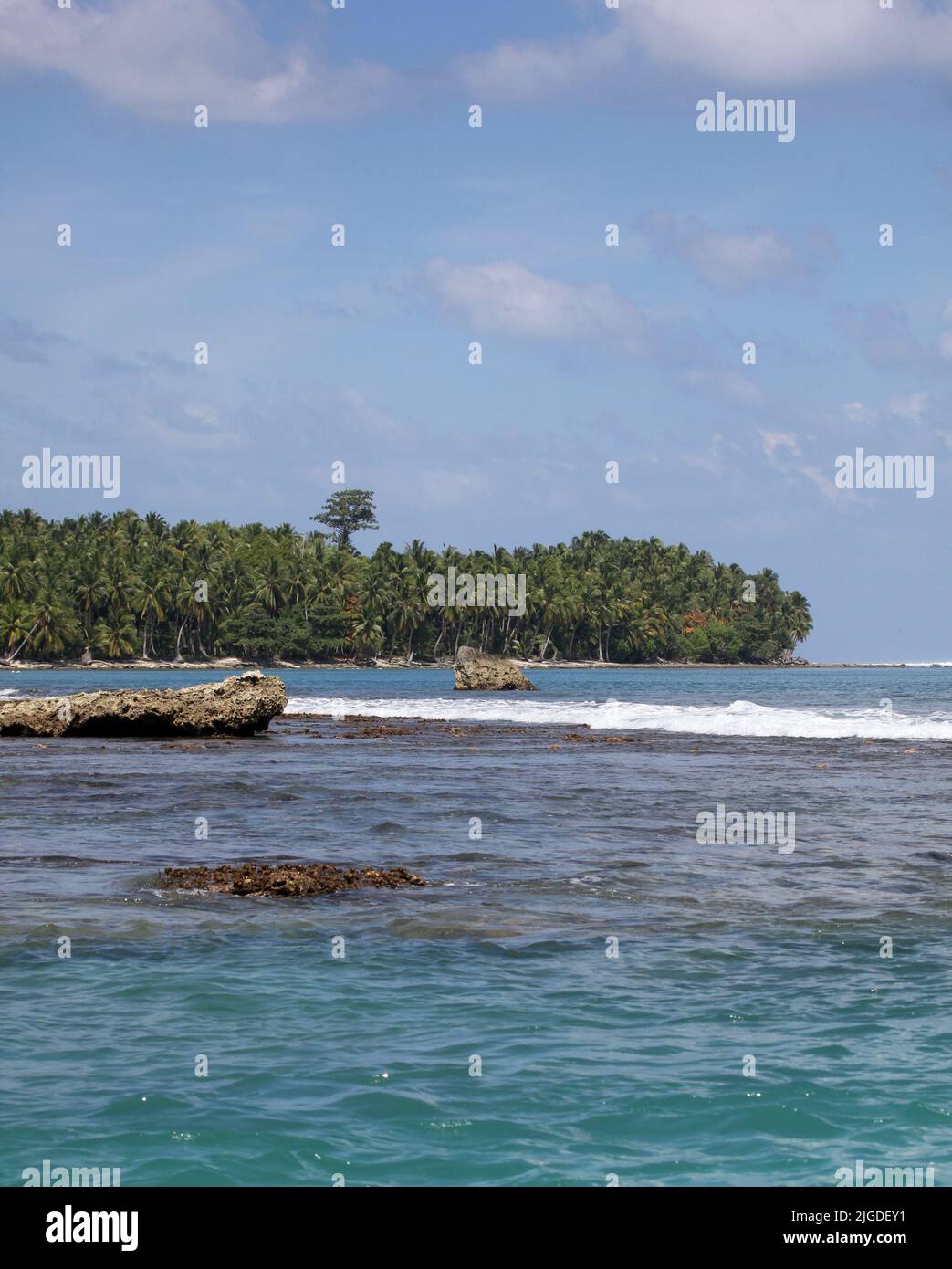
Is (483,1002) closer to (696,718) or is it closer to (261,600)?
(696,718)

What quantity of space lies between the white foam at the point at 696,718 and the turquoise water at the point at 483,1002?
72.1ft

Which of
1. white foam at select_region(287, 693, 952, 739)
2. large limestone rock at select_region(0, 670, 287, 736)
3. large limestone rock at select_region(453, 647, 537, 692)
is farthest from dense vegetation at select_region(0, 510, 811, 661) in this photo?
large limestone rock at select_region(0, 670, 287, 736)

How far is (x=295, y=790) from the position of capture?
2259 centimetres

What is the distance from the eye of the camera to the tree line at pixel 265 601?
518 feet

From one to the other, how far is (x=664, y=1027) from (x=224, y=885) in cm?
580

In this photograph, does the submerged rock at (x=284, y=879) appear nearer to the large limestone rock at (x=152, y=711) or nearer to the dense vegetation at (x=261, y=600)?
the large limestone rock at (x=152, y=711)

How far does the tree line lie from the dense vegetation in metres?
0.21

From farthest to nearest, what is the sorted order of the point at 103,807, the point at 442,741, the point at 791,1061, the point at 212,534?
the point at 212,534
the point at 442,741
the point at 103,807
the point at 791,1061

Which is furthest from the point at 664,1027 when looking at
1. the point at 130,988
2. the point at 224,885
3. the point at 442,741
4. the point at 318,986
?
the point at 442,741

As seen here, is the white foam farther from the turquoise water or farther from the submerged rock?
the submerged rock

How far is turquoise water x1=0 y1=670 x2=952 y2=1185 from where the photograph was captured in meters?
6.43

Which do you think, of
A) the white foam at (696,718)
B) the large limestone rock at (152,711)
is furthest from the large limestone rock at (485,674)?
the large limestone rock at (152,711)

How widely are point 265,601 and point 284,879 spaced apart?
160m
